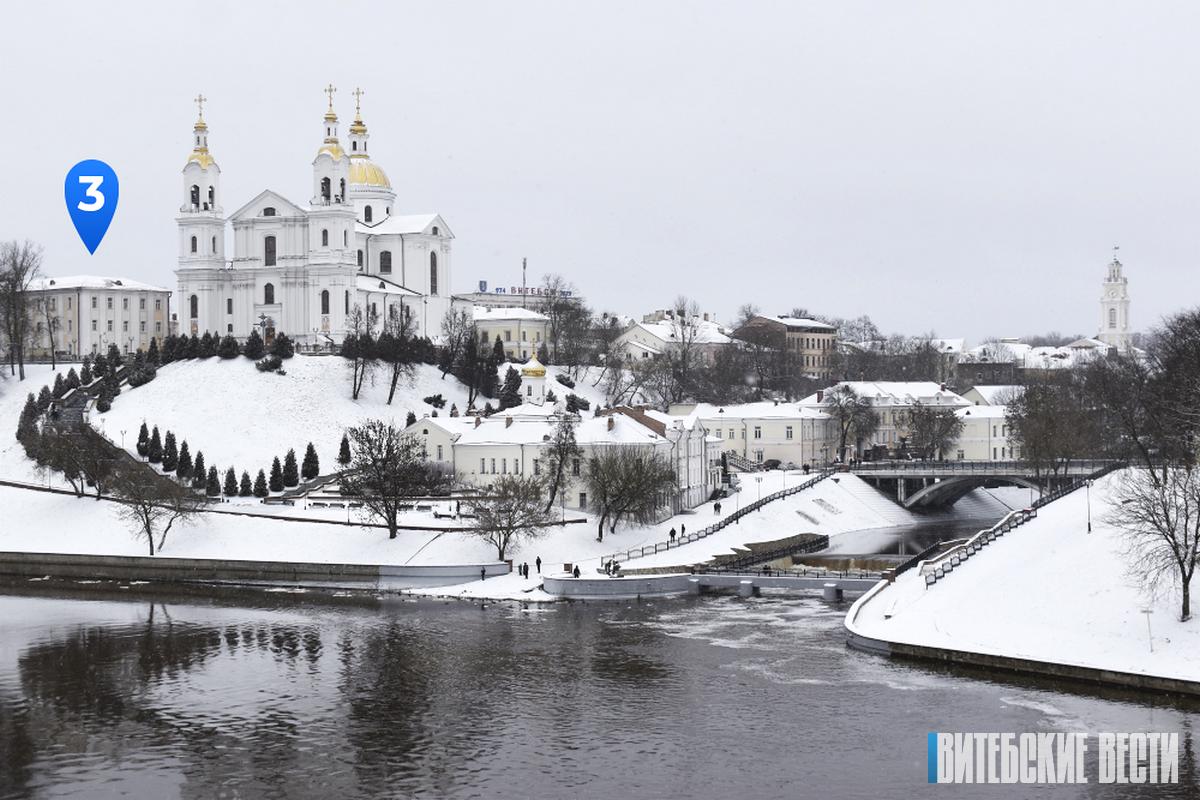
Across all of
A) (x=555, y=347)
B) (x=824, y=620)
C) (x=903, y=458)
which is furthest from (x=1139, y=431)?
(x=555, y=347)

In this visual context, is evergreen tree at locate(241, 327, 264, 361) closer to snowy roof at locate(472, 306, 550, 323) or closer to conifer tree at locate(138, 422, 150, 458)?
conifer tree at locate(138, 422, 150, 458)

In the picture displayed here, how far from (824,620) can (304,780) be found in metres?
24.1

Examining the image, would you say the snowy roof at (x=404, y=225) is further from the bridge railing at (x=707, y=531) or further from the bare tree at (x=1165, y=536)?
the bare tree at (x=1165, y=536)

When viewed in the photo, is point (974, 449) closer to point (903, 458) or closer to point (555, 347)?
point (903, 458)

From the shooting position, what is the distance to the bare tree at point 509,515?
210 feet

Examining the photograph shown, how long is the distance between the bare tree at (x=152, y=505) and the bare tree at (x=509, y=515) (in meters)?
13.5

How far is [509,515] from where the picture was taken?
6412cm

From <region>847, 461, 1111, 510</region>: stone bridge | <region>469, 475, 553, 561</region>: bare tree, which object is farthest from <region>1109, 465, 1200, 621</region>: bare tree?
<region>847, 461, 1111, 510</region>: stone bridge

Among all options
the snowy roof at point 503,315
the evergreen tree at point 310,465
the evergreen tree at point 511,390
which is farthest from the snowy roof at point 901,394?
the evergreen tree at point 310,465

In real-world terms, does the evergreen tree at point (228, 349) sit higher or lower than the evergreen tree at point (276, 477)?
higher

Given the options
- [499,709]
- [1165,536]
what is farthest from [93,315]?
[1165,536]

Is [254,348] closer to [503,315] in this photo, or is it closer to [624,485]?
[624,485]

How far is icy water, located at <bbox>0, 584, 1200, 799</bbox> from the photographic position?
3331 cm

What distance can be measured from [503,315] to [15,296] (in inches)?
1710
